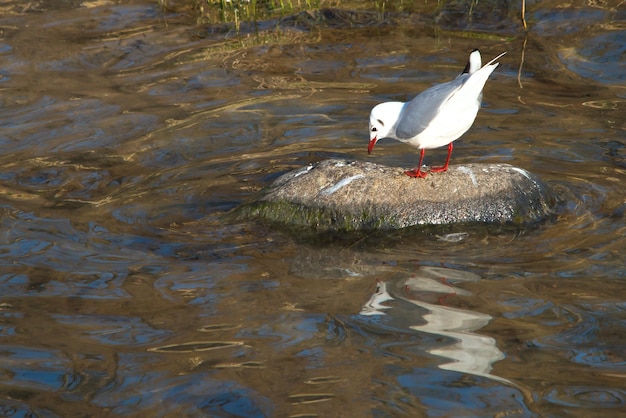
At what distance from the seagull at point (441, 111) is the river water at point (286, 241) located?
2.31 ft

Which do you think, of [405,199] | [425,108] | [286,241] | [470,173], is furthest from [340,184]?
[470,173]

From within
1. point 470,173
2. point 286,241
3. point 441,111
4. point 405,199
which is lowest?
point 286,241

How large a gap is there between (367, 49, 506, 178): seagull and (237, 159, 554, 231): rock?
0.16 m

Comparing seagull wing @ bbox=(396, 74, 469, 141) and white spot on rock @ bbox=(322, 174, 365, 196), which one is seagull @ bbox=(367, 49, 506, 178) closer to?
seagull wing @ bbox=(396, 74, 469, 141)

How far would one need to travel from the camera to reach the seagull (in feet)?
20.4

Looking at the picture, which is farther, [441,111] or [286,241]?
[286,241]

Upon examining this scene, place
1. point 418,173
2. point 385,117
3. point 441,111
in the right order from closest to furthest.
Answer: point 441,111, point 418,173, point 385,117

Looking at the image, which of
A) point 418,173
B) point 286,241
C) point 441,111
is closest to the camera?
point 441,111

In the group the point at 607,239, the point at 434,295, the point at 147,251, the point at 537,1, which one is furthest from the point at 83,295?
the point at 537,1

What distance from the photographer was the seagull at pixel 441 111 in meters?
6.23

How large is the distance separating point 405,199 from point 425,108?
2.18ft

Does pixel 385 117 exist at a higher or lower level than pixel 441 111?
lower

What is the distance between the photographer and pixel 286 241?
6477mm

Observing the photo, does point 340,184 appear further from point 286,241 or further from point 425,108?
point 425,108
